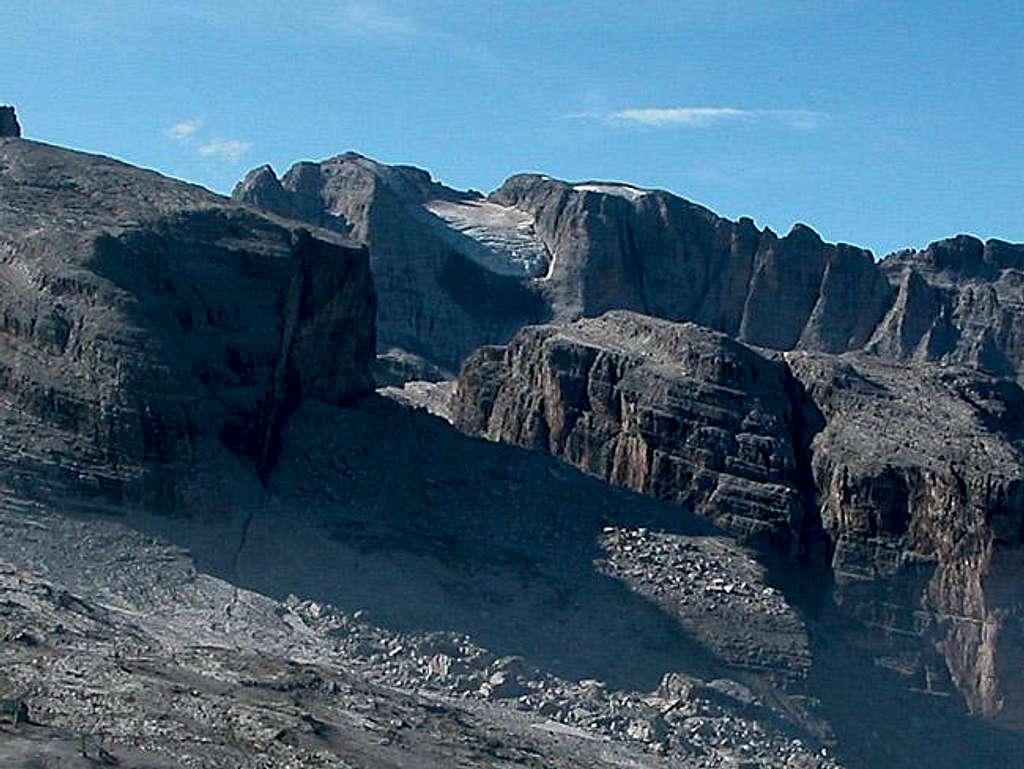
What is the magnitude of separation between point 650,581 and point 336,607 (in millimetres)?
6973

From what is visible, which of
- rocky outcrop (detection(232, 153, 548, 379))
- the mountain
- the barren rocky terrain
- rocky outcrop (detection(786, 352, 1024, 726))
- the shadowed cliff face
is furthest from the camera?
rocky outcrop (detection(232, 153, 548, 379))

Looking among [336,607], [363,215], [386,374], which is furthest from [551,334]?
[363,215]

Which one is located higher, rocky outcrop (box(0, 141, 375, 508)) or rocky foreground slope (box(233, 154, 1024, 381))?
rocky foreground slope (box(233, 154, 1024, 381))

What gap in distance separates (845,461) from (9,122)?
77.4ft

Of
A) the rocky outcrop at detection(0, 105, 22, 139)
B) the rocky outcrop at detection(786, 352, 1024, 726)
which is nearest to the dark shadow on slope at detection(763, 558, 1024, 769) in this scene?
the rocky outcrop at detection(786, 352, 1024, 726)

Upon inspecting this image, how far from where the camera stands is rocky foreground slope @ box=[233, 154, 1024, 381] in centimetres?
9219

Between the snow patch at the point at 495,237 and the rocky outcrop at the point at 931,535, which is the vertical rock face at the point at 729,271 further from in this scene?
the rocky outcrop at the point at 931,535

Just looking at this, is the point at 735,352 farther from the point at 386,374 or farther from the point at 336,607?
the point at 386,374

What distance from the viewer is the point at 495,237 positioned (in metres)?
97.5

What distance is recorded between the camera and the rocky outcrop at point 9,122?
197 feet

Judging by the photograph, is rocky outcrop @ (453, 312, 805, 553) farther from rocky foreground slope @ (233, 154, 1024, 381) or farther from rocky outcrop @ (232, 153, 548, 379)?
rocky foreground slope @ (233, 154, 1024, 381)

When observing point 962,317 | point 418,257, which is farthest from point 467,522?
point 962,317

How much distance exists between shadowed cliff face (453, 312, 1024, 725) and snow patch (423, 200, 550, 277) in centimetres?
3865

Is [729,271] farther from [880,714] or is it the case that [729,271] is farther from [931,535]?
[880,714]
